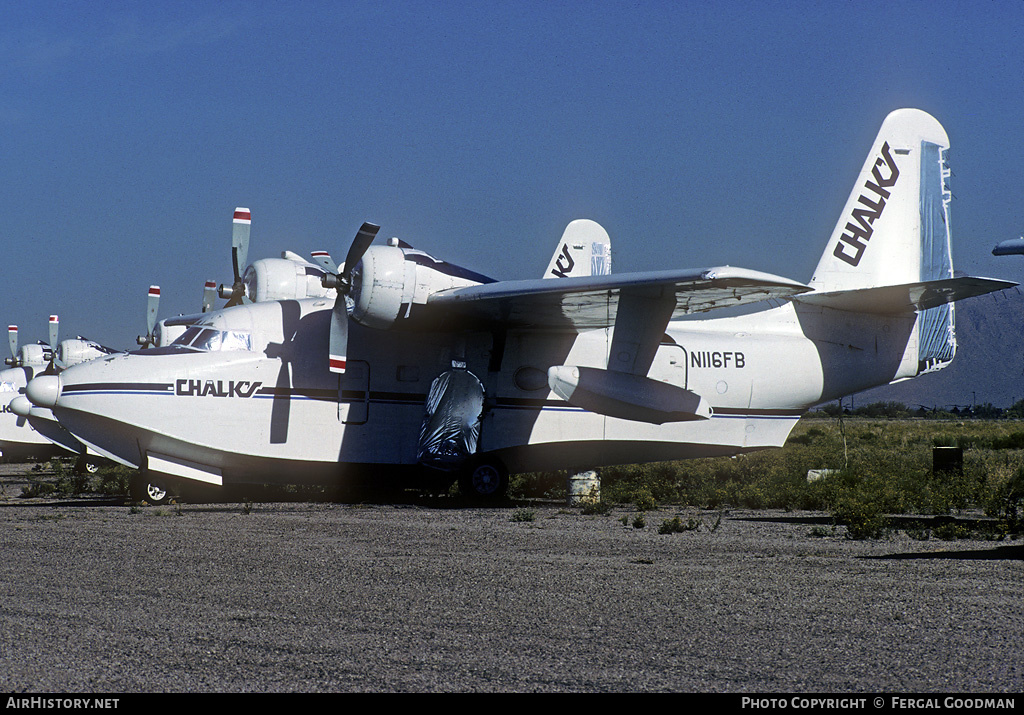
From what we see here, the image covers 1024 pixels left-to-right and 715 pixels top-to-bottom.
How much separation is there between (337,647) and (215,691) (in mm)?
1050

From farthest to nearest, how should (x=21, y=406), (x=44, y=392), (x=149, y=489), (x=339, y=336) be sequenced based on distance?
1. (x=21, y=406)
2. (x=339, y=336)
3. (x=149, y=489)
4. (x=44, y=392)

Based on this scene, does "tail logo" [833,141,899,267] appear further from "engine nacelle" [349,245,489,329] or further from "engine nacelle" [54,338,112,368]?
"engine nacelle" [54,338,112,368]

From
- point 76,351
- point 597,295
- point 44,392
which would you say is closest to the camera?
point 44,392

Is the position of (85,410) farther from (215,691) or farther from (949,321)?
(949,321)

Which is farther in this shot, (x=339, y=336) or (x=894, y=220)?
(x=894, y=220)

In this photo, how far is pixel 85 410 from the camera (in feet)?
47.4

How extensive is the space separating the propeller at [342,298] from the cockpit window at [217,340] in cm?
154

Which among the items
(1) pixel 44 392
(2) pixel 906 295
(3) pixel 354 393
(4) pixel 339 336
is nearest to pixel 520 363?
(3) pixel 354 393

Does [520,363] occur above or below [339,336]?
below

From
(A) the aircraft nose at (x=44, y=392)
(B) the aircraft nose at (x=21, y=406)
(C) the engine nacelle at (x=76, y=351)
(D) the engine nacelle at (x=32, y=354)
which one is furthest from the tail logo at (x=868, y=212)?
(D) the engine nacelle at (x=32, y=354)

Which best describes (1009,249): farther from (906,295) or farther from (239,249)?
(239,249)

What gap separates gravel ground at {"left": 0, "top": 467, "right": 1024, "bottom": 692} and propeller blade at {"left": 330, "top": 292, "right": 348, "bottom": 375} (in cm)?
427

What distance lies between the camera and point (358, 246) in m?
15.6

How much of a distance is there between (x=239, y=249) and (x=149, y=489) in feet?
19.3
